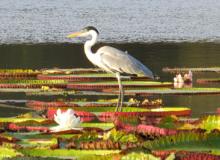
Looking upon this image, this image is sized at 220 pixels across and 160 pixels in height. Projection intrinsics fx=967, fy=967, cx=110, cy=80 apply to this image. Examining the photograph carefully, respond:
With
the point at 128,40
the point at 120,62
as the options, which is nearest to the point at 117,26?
the point at 128,40

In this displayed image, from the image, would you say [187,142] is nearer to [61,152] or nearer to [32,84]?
[61,152]

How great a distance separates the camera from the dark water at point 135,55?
2384 centimetres

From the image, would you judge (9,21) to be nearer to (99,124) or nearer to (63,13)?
(63,13)

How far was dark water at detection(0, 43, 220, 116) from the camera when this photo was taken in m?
23.8

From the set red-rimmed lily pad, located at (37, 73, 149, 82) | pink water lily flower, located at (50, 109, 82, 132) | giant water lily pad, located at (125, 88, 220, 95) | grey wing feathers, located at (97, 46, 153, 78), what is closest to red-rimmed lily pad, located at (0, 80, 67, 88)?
red-rimmed lily pad, located at (37, 73, 149, 82)

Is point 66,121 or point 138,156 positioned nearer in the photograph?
point 138,156

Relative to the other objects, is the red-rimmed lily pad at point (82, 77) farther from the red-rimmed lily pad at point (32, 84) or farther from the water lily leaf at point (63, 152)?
the water lily leaf at point (63, 152)

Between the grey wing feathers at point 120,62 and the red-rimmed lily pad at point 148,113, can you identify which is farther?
the grey wing feathers at point 120,62

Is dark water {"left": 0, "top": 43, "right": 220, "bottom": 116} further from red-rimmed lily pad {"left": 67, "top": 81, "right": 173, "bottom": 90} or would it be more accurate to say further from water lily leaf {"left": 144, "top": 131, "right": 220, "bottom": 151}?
water lily leaf {"left": 144, "top": 131, "right": 220, "bottom": 151}

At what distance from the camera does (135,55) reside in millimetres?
27344

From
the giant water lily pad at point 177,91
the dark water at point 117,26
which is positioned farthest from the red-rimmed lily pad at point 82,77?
the dark water at point 117,26

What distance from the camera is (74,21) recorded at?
1889 inches

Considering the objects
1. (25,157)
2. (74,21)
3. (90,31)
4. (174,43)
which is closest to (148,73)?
(90,31)

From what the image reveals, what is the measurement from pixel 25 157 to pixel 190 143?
4.67 feet
